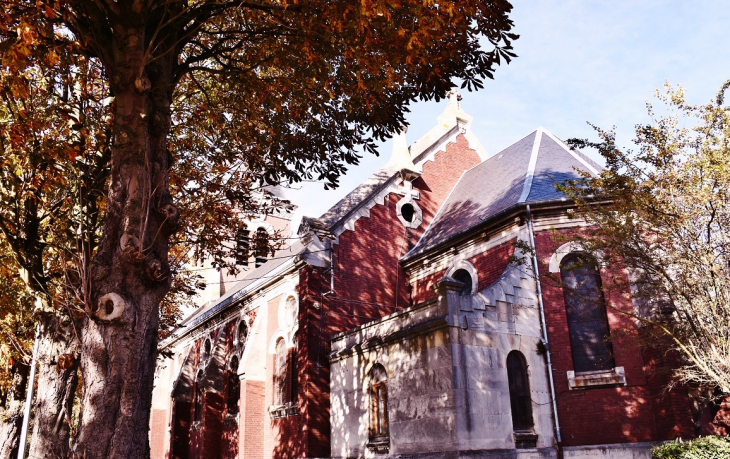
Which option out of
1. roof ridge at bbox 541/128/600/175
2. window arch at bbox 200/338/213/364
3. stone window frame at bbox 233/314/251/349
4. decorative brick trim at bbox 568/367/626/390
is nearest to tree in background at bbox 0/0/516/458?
decorative brick trim at bbox 568/367/626/390

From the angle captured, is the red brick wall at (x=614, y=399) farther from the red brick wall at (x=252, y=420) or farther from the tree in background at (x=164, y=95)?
the red brick wall at (x=252, y=420)

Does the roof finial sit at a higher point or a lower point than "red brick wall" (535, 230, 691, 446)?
higher

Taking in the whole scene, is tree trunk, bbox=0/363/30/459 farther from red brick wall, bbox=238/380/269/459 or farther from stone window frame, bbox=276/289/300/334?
stone window frame, bbox=276/289/300/334

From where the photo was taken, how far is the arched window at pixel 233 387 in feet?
76.5

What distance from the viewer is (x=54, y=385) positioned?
35.2 feet

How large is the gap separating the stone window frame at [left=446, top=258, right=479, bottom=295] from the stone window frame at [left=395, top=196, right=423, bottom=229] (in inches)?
133

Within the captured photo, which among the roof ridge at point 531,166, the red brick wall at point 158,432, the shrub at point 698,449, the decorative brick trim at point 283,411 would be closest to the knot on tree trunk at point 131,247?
the shrub at point 698,449

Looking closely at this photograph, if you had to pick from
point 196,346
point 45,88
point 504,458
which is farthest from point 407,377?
point 196,346

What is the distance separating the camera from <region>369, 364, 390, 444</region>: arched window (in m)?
14.9

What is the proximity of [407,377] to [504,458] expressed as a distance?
2814 millimetres

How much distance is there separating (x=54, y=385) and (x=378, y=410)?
786cm

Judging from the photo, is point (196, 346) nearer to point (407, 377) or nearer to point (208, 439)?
point (208, 439)

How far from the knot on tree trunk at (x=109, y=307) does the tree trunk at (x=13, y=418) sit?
8651 millimetres

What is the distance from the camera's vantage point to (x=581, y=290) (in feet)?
50.8
